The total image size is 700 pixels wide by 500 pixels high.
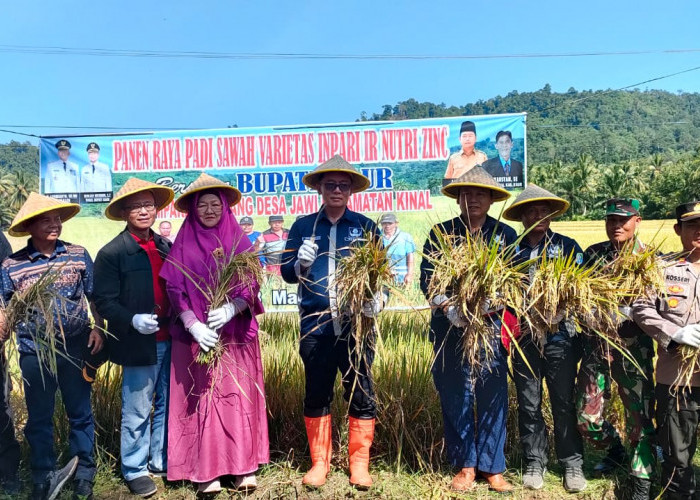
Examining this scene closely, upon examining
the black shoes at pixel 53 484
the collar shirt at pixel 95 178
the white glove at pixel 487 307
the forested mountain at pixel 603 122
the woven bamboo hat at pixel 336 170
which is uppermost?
the forested mountain at pixel 603 122

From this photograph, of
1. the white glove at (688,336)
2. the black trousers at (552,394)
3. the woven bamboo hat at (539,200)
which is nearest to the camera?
the white glove at (688,336)

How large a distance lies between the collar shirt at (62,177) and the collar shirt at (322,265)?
5406mm

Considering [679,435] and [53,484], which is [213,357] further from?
[679,435]

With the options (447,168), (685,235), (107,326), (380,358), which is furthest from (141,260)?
(447,168)

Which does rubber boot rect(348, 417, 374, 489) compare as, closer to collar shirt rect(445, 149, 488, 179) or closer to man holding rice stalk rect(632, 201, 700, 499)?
man holding rice stalk rect(632, 201, 700, 499)

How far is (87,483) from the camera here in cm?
318

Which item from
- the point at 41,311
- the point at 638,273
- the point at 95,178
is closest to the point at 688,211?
the point at 638,273

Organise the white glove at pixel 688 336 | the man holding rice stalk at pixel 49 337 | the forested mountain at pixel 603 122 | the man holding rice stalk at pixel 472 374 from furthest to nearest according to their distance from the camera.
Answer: the forested mountain at pixel 603 122 → the man holding rice stalk at pixel 472 374 → the man holding rice stalk at pixel 49 337 → the white glove at pixel 688 336

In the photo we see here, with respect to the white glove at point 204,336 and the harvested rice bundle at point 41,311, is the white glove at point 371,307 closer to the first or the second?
the white glove at point 204,336

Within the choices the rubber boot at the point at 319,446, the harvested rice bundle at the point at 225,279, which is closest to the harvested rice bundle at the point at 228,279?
the harvested rice bundle at the point at 225,279

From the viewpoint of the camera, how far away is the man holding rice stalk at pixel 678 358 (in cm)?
273

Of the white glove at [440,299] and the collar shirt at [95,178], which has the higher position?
the collar shirt at [95,178]

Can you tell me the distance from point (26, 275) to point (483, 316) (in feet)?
9.10

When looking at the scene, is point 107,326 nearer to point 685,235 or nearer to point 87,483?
point 87,483
